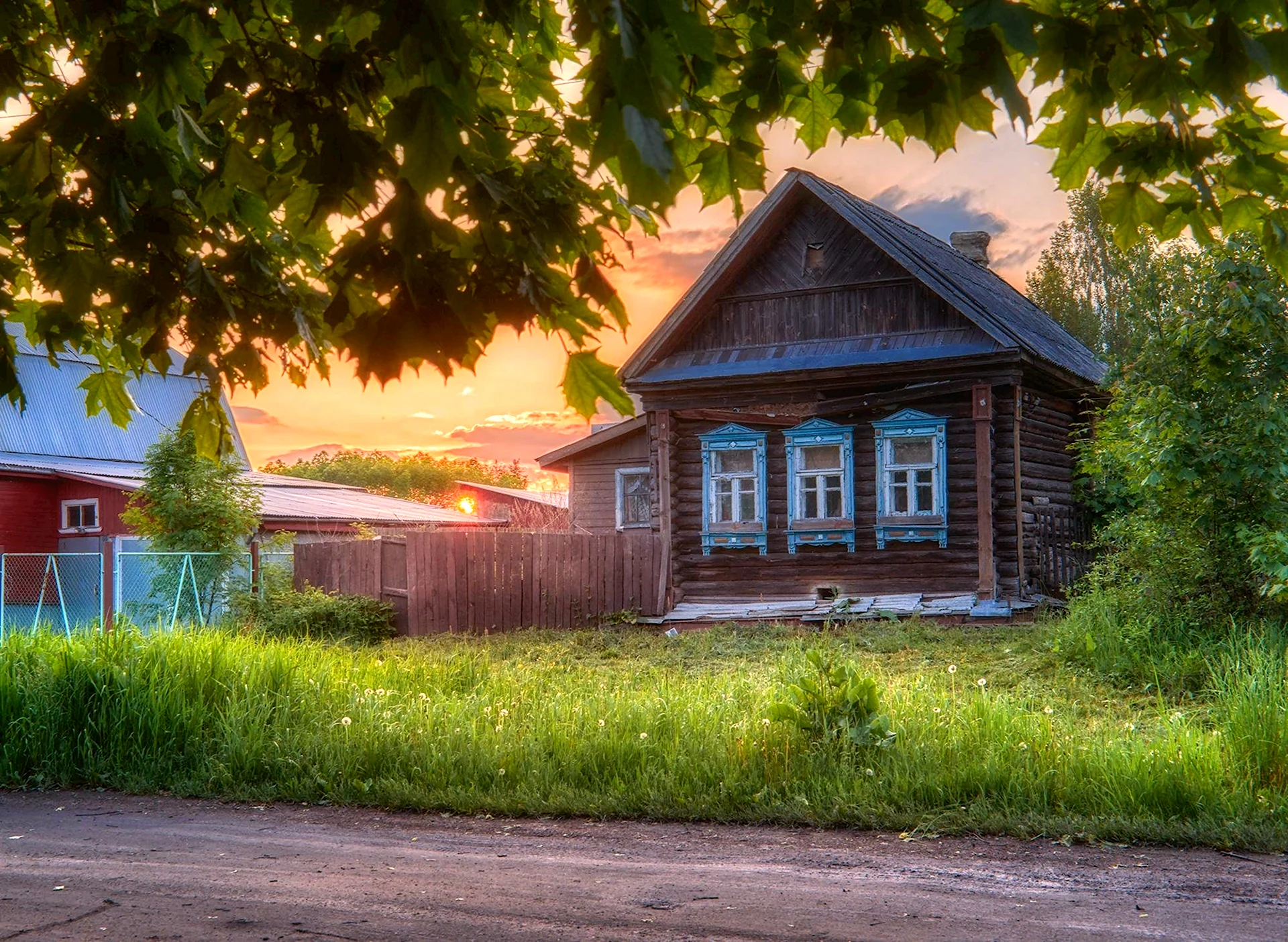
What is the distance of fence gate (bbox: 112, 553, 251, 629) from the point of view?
16.4m

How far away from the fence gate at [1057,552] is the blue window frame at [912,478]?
1.49 meters

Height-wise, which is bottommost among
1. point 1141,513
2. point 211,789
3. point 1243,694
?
point 211,789

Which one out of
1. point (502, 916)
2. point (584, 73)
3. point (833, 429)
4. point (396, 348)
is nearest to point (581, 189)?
point (396, 348)

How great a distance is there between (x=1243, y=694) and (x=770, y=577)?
11.5 meters

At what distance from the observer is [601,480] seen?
27.1 metres

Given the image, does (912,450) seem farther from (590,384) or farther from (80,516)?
(80,516)

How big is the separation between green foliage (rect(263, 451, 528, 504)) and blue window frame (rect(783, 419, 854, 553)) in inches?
2293

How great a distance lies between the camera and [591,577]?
59.0 ft

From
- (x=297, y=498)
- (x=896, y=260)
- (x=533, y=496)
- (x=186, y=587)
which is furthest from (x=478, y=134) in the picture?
(x=533, y=496)

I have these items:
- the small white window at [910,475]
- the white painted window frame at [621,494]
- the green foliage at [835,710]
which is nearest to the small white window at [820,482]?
the small white window at [910,475]

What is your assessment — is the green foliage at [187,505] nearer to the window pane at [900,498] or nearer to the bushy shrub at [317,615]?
the bushy shrub at [317,615]

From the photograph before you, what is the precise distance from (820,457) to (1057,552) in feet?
12.7

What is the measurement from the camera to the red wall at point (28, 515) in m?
24.3

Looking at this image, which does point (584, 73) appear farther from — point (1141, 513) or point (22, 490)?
point (22, 490)
